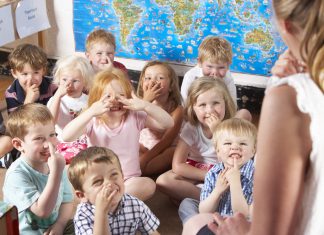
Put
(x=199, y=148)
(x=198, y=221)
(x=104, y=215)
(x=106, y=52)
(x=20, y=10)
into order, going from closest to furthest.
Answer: (x=104, y=215), (x=198, y=221), (x=199, y=148), (x=106, y=52), (x=20, y=10)

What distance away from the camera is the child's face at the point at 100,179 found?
64.5 inches

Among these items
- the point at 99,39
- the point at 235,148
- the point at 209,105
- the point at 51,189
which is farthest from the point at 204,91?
the point at 99,39

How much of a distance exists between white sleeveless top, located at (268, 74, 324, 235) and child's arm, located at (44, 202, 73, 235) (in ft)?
4.11

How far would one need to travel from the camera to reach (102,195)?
158cm

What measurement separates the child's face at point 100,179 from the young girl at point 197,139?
616 millimetres

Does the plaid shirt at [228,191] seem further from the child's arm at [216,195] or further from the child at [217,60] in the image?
the child at [217,60]

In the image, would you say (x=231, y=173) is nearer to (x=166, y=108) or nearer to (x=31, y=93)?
(x=166, y=108)

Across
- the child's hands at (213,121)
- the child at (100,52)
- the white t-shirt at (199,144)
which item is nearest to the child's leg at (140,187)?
the white t-shirt at (199,144)

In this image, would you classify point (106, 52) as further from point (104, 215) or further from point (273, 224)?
point (273, 224)

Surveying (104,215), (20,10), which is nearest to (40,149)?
(104,215)

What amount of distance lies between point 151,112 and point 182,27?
52.6 inches

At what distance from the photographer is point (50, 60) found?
13.0 feet

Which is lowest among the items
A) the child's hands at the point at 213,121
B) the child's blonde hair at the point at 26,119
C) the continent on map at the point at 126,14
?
the child's hands at the point at 213,121

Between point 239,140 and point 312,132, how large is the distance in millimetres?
1231
